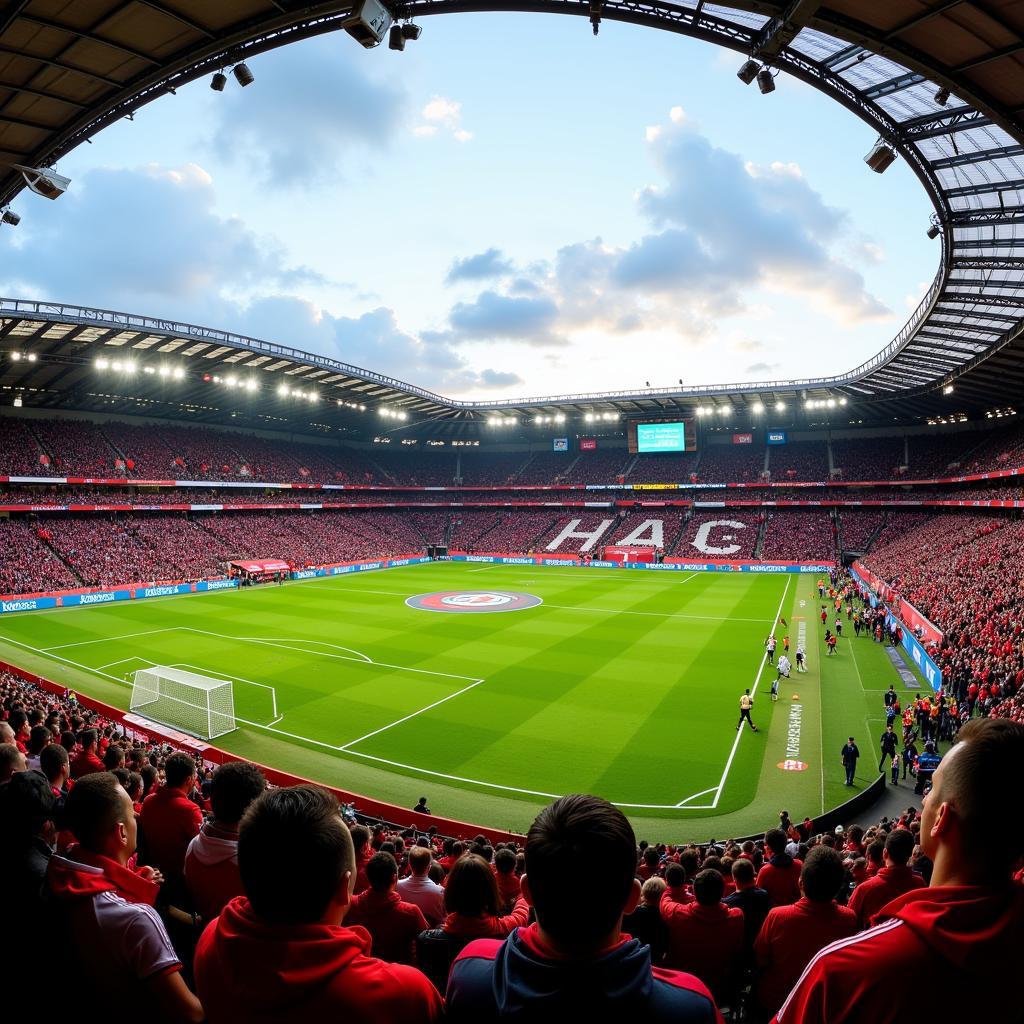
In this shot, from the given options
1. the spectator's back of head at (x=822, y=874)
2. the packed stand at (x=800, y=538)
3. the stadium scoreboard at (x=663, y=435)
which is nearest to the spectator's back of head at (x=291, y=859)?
the spectator's back of head at (x=822, y=874)

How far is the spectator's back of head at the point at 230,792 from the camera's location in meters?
4.41

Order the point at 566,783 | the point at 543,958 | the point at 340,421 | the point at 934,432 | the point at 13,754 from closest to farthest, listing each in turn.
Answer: the point at 543,958, the point at 13,754, the point at 566,783, the point at 934,432, the point at 340,421

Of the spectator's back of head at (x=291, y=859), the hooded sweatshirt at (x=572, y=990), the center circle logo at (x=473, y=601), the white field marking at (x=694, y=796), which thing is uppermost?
the spectator's back of head at (x=291, y=859)

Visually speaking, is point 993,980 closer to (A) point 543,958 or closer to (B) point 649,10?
(A) point 543,958

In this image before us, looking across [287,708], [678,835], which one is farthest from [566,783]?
[287,708]

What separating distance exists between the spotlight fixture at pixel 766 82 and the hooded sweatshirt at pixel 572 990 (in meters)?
14.9

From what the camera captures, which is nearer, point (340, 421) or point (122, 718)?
point (122, 718)

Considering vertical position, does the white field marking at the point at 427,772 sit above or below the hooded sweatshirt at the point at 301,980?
below

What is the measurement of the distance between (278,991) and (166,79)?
15590mm

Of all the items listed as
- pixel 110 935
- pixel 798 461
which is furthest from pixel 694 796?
pixel 798 461

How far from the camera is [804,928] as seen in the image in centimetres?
471

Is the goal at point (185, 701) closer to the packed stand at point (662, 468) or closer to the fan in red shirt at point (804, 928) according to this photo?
the fan in red shirt at point (804, 928)

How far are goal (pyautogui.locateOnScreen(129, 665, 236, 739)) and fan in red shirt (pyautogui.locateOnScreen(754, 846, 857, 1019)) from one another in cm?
2031

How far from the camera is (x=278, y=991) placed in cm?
210
